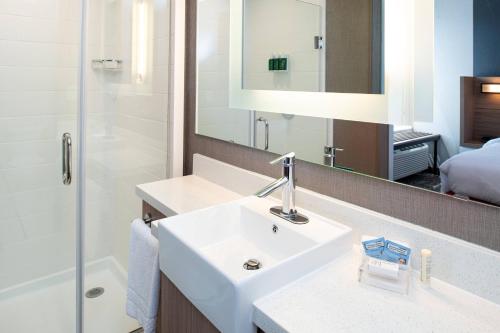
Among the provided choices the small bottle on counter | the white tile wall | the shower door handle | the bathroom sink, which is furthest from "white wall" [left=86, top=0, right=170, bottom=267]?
the small bottle on counter

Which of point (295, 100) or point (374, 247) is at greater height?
point (295, 100)

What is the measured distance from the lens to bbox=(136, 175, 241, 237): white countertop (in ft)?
4.24

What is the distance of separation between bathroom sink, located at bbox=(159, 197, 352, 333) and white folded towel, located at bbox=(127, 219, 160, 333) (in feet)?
0.69

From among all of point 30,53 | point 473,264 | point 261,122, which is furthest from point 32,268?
point 473,264

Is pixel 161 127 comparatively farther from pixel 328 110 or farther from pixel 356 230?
pixel 356 230

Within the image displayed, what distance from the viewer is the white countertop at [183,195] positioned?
1.29 meters

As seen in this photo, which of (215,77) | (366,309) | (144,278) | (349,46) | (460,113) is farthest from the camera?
(215,77)

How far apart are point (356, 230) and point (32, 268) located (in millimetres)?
2128

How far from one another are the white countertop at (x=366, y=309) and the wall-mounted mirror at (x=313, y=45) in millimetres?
548

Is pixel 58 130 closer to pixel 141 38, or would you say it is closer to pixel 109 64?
pixel 109 64

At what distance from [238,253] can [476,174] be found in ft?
2.29

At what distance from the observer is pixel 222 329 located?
29.0 inches

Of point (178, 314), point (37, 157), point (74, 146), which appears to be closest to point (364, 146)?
point (178, 314)

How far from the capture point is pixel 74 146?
79.3 inches
